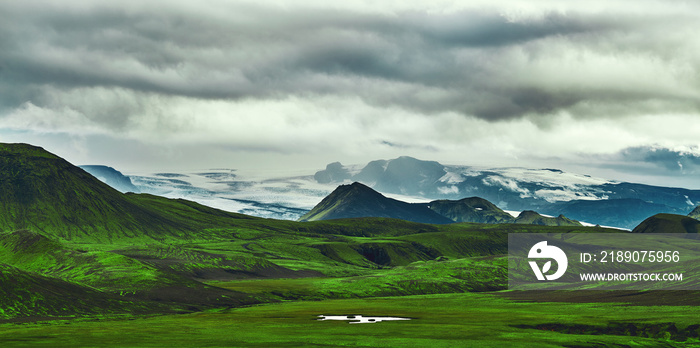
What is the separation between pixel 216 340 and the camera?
6796 inches

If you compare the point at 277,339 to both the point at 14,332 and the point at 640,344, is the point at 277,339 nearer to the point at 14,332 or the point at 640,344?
the point at 14,332

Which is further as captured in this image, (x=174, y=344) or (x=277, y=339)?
(x=277, y=339)

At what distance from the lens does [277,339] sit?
175625 mm

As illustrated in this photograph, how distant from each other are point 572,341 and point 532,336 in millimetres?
12919

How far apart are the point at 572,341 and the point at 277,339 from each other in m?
81.2

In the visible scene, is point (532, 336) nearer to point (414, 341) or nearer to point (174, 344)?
point (414, 341)

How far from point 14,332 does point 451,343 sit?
405 ft

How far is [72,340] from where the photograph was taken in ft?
548

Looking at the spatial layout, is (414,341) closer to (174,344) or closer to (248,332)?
(248,332)

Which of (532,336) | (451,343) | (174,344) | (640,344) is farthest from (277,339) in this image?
(640,344)

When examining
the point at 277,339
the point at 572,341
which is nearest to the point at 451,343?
the point at 572,341

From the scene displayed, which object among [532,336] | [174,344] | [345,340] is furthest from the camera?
[532,336]

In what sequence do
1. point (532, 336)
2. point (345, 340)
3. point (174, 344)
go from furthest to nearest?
point (532, 336) → point (345, 340) → point (174, 344)

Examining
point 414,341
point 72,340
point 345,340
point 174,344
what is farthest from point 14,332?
point 414,341
